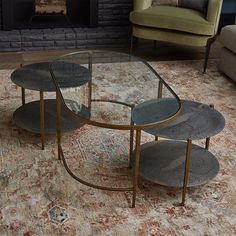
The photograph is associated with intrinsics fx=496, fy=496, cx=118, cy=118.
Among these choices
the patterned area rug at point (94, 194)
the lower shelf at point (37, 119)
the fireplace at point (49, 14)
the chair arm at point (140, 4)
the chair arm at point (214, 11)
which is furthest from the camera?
the fireplace at point (49, 14)

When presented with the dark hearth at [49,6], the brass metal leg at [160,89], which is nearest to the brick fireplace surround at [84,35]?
the dark hearth at [49,6]

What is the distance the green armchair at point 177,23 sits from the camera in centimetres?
399

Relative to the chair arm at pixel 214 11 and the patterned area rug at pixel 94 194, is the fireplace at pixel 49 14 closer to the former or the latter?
the chair arm at pixel 214 11

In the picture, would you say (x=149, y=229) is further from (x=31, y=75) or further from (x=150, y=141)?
(x=31, y=75)

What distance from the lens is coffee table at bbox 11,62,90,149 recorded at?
2773mm

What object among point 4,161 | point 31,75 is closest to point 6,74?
point 31,75

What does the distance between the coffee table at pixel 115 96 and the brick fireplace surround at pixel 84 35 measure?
4.73 feet

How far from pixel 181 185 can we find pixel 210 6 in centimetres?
205

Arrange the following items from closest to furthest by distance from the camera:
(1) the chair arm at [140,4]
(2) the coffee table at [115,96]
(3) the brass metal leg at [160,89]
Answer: (2) the coffee table at [115,96] → (3) the brass metal leg at [160,89] → (1) the chair arm at [140,4]

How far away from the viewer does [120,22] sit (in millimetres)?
4812

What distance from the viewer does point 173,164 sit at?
8.39ft

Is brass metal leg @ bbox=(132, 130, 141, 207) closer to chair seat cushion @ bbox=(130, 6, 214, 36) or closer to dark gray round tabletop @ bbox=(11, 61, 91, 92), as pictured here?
dark gray round tabletop @ bbox=(11, 61, 91, 92)

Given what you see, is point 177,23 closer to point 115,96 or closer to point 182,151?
point 115,96

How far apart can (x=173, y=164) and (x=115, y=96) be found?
579mm
